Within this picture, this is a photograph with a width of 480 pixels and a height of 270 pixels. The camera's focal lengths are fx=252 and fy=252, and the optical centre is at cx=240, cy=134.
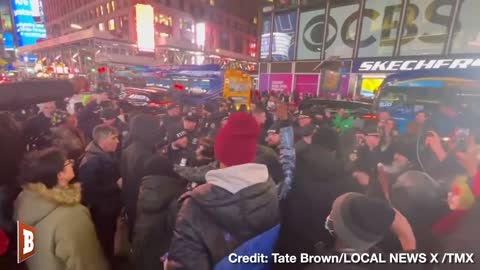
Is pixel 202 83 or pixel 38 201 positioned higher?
pixel 202 83

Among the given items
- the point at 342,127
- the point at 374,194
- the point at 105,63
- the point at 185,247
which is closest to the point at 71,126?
the point at 185,247

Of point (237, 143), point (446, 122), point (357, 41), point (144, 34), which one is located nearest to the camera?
point (237, 143)

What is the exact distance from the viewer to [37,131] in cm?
414

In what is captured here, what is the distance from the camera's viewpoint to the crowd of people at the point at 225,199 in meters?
1.53

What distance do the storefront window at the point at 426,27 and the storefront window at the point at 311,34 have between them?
662 cm

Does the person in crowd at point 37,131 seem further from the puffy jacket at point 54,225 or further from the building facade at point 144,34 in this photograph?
the building facade at point 144,34

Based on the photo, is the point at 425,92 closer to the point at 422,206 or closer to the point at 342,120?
the point at 342,120

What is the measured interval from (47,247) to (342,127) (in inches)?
266

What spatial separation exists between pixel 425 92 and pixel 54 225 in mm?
9493

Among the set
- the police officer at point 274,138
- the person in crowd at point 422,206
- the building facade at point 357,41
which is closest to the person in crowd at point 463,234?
the person in crowd at point 422,206

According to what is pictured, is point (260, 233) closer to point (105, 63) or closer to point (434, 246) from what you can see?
point (434, 246)

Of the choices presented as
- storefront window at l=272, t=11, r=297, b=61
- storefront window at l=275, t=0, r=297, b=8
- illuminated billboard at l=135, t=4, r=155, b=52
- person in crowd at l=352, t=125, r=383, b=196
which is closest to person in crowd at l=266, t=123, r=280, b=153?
person in crowd at l=352, t=125, r=383, b=196

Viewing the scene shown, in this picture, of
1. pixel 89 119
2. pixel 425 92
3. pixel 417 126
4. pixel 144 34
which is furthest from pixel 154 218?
pixel 144 34

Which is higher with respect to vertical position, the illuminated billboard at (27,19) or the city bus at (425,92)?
the illuminated billboard at (27,19)
